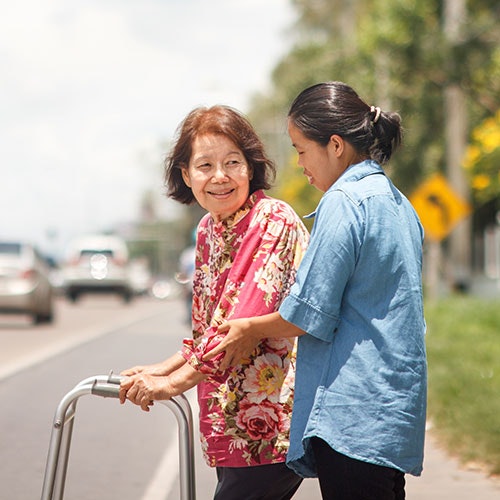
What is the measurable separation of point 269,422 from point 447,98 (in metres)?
22.3

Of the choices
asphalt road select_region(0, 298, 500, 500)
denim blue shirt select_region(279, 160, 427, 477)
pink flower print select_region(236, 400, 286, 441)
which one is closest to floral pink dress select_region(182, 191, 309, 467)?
pink flower print select_region(236, 400, 286, 441)

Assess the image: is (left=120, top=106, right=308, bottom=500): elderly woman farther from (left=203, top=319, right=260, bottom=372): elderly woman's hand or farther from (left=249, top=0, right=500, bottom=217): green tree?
(left=249, top=0, right=500, bottom=217): green tree

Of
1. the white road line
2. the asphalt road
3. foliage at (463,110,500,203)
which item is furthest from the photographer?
the white road line

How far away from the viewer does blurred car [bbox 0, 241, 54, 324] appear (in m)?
22.8

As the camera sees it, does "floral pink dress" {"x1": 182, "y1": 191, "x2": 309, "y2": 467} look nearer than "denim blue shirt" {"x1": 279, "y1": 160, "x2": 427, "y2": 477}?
No

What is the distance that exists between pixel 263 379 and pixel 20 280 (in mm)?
20031

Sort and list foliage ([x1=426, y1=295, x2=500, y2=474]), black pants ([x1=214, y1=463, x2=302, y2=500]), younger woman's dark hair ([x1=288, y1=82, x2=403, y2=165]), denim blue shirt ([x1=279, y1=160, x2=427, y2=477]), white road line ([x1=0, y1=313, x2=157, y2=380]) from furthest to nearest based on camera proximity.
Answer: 1. white road line ([x1=0, y1=313, x2=157, y2=380])
2. foliage ([x1=426, y1=295, x2=500, y2=474])
3. black pants ([x1=214, y1=463, x2=302, y2=500])
4. younger woman's dark hair ([x1=288, y1=82, x2=403, y2=165])
5. denim blue shirt ([x1=279, y1=160, x2=427, y2=477])

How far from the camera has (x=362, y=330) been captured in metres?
2.99

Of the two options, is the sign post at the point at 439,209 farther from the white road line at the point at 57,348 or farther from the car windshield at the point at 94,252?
the car windshield at the point at 94,252

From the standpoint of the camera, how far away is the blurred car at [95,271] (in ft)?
137

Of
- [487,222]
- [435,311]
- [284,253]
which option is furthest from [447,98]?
[284,253]

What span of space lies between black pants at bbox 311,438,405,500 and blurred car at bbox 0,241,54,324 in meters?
20.1

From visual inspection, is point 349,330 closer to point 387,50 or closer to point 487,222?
point 387,50

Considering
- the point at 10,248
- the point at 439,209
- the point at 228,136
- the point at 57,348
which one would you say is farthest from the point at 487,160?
the point at 10,248
